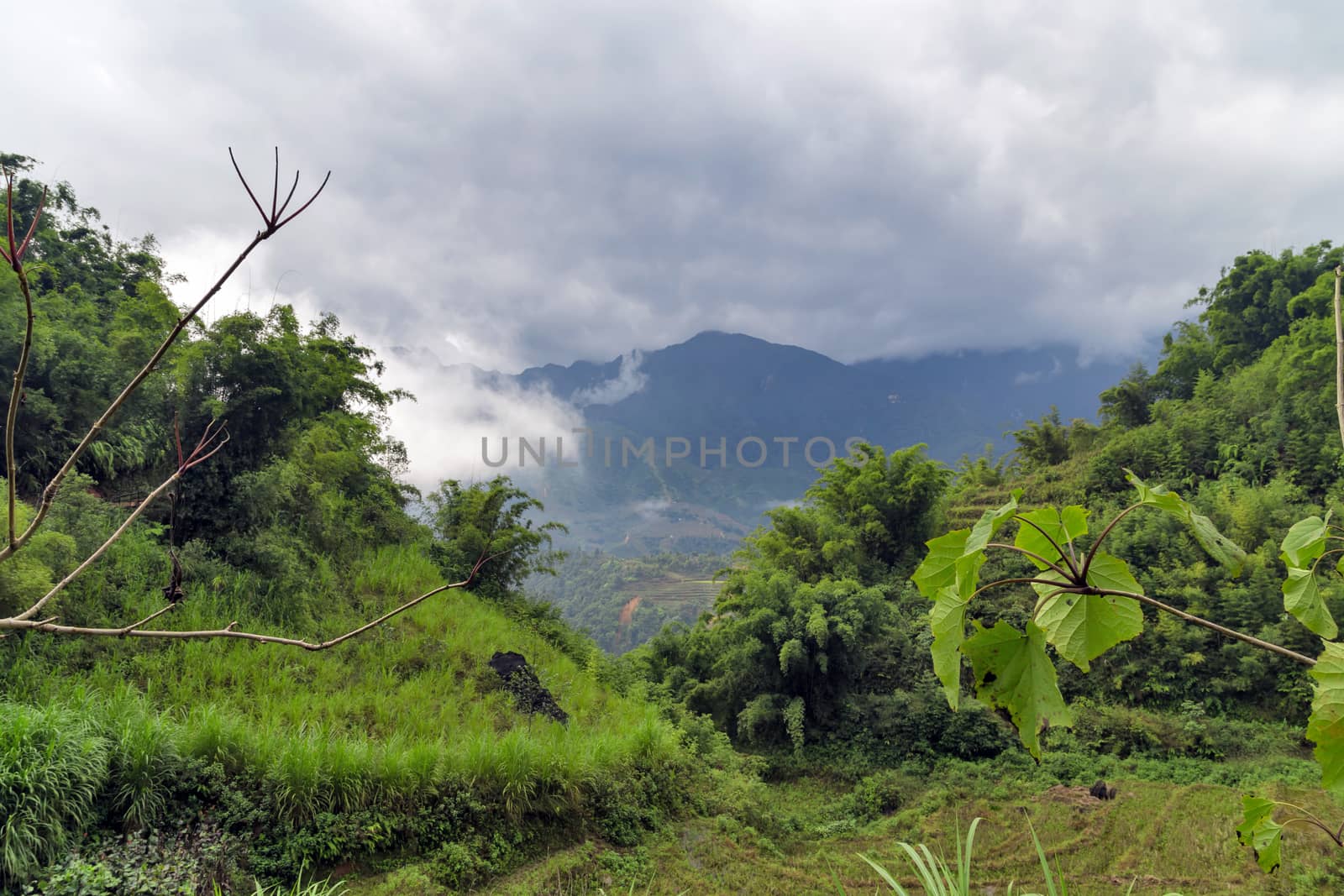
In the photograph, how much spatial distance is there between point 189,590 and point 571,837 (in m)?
4.25

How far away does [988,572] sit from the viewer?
36.8 ft

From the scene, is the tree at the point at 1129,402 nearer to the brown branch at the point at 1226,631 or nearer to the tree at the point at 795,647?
the tree at the point at 795,647

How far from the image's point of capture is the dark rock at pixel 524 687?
6.25 metres

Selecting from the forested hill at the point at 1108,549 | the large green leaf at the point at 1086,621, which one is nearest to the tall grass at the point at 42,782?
the large green leaf at the point at 1086,621

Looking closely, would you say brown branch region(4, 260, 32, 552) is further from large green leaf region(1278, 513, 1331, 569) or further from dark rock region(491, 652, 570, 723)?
dark rock region(491, 652, 570, 723)

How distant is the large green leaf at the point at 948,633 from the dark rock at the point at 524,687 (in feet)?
20.4

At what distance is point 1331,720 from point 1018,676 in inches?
13.9

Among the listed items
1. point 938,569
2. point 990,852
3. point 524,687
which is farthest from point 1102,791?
point 938,569

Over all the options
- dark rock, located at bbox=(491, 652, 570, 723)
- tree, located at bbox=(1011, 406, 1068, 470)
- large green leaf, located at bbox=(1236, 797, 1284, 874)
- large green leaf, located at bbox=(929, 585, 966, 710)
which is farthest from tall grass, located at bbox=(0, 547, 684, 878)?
tree, located at bbox=(1011, 406, 1068, 470)

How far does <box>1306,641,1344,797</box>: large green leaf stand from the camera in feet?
→ 2.33

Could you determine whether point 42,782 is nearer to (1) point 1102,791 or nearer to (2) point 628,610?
(1) point 1102,791

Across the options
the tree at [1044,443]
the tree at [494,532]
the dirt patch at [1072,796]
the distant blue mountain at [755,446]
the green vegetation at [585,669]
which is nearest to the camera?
the green vegetation at [585,669]

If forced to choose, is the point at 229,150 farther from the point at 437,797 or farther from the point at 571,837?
the point at 571,837

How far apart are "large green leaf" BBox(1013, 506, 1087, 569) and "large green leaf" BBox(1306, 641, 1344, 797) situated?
0.28 meters
